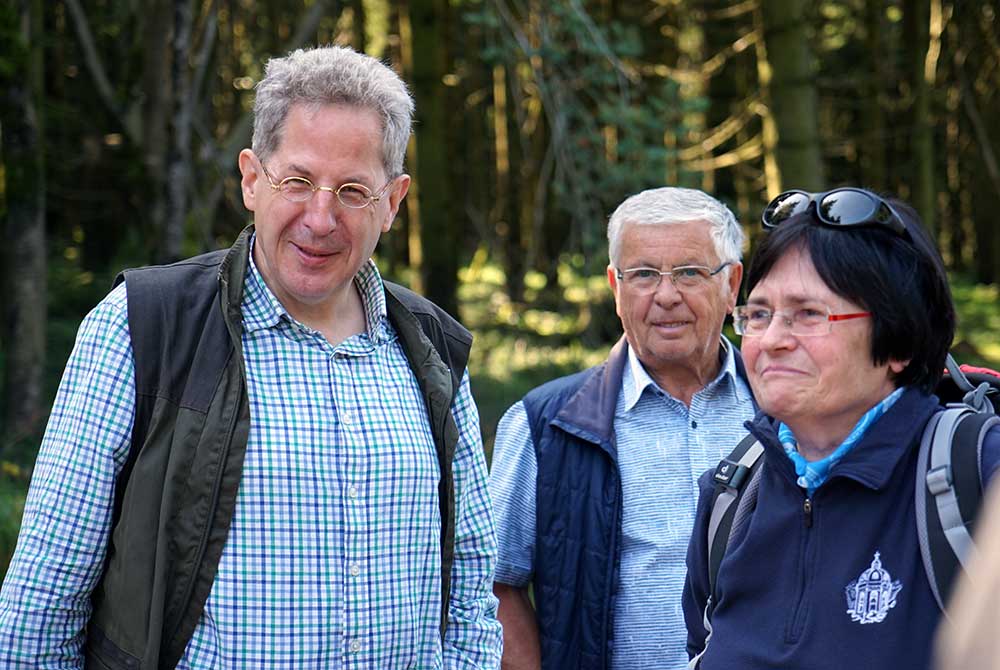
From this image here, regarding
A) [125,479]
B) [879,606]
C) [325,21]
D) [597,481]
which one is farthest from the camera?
[325,21]

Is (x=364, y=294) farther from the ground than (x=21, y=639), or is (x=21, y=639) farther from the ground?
(x=364, y=294)

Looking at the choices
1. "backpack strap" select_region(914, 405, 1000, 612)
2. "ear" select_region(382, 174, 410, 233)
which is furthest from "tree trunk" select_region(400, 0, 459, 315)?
"backpack strap" select_region(914, 405, 1000, 612)

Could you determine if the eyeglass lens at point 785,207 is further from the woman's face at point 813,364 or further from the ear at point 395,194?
the ear at point 395,194

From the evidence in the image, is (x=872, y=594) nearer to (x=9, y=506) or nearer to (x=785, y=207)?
(x=785, y=207)

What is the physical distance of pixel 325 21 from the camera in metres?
16.5

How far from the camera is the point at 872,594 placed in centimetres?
238

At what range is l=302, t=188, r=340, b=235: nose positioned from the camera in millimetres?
2674

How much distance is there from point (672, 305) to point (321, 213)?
134cm

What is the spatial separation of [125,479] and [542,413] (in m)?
1.45

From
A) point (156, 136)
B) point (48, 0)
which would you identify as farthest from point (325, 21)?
point (156, 136)

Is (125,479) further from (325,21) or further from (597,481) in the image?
(325,21)

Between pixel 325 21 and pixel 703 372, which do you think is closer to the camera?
pixel 703 372

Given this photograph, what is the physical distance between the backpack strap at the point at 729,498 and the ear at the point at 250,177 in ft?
4.11

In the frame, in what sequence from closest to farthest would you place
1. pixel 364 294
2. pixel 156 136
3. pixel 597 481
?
pixel 364 294 < pixel 597 481 < pixel 156 136
